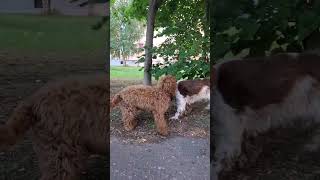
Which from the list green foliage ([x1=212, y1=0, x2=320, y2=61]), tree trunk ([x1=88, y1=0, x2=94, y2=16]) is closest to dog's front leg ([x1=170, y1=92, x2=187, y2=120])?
green foliage ([x1=212, y1=0, x2=320, y2=61])

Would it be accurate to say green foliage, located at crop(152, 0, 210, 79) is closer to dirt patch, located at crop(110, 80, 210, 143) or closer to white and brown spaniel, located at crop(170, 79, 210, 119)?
white and brown spaniel, located at crop(170, 79, 210, 119)

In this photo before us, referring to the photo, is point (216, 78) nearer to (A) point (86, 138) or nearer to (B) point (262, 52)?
(B) point (262, 52)

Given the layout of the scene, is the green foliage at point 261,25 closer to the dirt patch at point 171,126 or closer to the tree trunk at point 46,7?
the dirt patch at point 171,126

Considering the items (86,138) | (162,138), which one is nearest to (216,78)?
(162,138)

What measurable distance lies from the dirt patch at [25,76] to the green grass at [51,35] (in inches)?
1.6

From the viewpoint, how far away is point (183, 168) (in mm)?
2551

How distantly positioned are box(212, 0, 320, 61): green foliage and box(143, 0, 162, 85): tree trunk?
0.96 feet

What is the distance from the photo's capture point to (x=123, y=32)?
2426mm

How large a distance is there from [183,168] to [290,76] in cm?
70

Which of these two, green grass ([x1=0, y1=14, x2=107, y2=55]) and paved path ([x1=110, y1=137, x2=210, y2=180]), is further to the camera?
paved path ([x1=110, y1=137, x2=210, y2=180])

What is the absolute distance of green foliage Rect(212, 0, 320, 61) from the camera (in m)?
2.43

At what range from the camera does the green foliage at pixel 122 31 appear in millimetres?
2389

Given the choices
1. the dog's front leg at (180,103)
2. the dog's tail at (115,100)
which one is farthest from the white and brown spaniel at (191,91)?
the dog's tail at (115,100)

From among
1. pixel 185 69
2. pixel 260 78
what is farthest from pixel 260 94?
pixel 185 69
